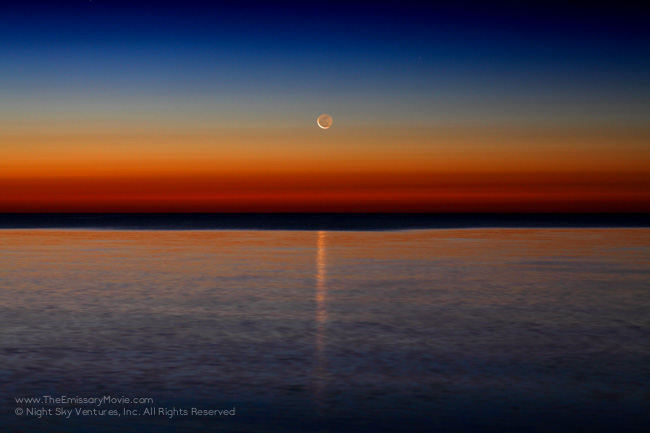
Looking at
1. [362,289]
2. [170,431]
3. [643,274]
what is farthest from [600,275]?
[170,431]

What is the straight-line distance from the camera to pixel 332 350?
12180mm

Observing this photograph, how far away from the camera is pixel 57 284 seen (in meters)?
21.8

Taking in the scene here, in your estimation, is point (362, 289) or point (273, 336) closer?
point (273, 336)

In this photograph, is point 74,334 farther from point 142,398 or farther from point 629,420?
point 629,420

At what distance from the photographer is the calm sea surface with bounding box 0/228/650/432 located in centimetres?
844

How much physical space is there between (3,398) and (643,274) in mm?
21071

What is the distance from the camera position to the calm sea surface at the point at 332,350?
8.44 metres

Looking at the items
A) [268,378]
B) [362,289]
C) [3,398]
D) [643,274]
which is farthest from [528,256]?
[3,398]

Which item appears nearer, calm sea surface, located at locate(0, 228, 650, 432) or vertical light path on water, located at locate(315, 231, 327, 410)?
calm sea surface, located at locate(0, 228, 650, 432)

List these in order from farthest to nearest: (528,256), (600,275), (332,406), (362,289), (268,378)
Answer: (528,256) < (600,275) < (362,289) < (268,378) < (332,406)

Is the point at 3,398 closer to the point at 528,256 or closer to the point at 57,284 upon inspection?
the point at 57,284

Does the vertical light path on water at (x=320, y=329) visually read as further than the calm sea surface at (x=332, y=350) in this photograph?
Yes

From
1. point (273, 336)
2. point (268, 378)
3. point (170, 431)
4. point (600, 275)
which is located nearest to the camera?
point (170, 431)

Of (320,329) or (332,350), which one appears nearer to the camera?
(332,350)
